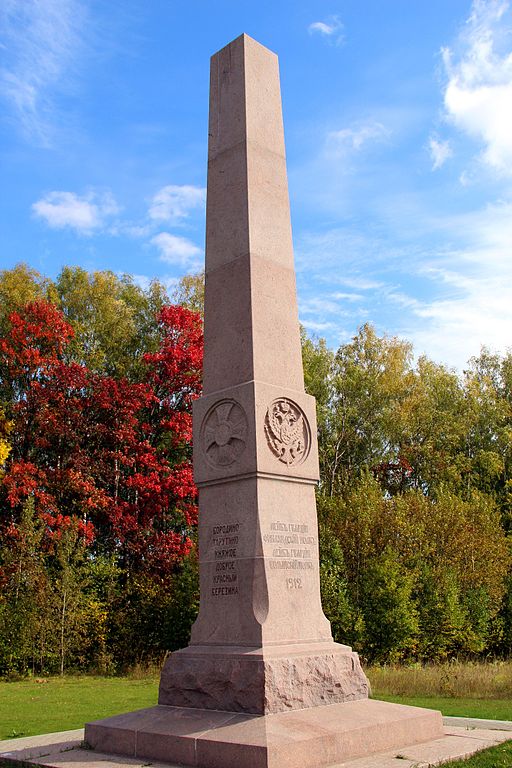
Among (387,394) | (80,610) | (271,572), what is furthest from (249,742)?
(387,394)

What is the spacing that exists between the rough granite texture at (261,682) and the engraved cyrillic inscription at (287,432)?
6.92 feet

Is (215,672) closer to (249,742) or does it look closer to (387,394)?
(249,742)

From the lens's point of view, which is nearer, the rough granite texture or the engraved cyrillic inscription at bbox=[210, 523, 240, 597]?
the rough granite texture

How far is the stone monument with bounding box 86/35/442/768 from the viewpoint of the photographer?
7.37 m

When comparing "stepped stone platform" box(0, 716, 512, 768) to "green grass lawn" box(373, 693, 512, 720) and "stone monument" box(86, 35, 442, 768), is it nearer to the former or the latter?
"stone monument" box(86, 35, 442, 768)

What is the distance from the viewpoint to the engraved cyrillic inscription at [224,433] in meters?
8.60

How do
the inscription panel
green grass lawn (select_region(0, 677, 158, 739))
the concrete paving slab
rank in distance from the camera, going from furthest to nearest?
green grass lawn (select_region(0, 677, 158, 739))
the concrete paving slab
the inscription panel

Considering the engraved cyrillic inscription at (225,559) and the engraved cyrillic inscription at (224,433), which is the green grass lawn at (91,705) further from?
the engraved cyrillic inscription at (224,433)

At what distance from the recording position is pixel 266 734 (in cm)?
680

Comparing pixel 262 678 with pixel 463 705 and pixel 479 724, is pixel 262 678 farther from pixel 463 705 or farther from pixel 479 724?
pixel 463 705

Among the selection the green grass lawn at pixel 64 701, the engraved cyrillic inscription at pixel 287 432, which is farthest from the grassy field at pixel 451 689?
the engraved cyrillic inscription at pixel 287 432

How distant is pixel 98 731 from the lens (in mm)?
8031

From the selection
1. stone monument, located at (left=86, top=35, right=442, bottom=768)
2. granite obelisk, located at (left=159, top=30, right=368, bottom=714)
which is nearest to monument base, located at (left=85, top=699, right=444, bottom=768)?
stone monument, located at (left=86, top=35, right=442, bottom=768)

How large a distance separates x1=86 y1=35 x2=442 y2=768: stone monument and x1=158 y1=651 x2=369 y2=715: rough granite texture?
15 millimetres
